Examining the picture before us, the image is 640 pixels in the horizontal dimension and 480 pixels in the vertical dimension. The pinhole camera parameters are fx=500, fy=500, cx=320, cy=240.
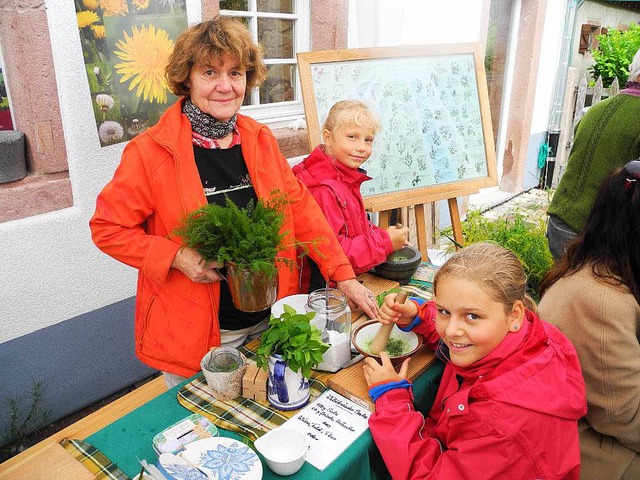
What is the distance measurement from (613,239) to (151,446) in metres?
Result: 1.79

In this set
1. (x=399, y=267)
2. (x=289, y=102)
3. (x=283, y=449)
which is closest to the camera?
(x=283, y=449)

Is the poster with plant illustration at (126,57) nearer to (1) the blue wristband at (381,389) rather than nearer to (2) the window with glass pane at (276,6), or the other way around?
(2) the window with glass pane at (276,6)

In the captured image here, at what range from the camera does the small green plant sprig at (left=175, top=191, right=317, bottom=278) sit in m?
1.62

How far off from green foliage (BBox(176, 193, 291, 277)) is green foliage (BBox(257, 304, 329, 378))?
0.60 feet

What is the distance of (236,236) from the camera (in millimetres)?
1635

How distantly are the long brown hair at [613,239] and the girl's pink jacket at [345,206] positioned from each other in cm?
79

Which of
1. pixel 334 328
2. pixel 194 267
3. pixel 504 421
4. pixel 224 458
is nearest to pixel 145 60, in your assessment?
pixel 194 267

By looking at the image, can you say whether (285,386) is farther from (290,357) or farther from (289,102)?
(289,102)

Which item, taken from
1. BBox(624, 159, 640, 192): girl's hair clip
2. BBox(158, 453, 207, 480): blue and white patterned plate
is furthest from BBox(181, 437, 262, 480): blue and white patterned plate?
BBox(624, 159, 640, 192): girl's hair clip

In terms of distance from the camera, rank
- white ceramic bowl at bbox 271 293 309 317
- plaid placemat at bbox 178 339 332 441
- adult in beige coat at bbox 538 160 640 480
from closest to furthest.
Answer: plaid placemat at bbox 178 339 332 441 < adult in beige coat at bbox 538 160 640 480 < white ceramic bowl at bbox 271 293 309 317

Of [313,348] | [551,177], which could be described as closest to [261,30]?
[313,348]

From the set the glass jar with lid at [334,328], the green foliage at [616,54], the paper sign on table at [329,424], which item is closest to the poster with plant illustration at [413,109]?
the glass jar with lid at [334,328]

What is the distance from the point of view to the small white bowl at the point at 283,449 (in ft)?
4.62

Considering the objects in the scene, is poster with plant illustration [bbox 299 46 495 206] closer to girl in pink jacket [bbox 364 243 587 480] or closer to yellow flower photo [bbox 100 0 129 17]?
yellow flower photo [bbox 100 0 129 17]
